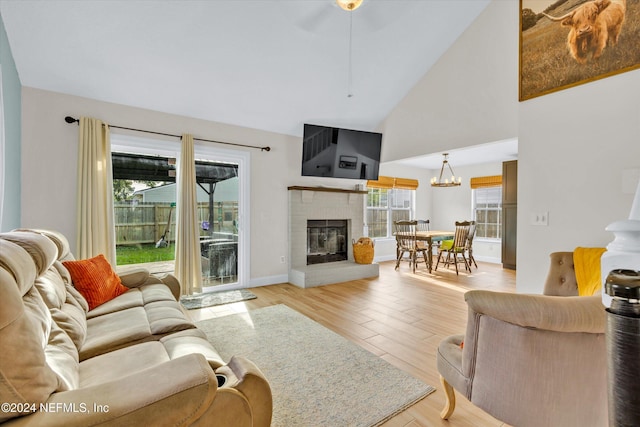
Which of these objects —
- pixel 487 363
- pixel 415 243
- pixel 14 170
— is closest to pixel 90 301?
pixel 14 170

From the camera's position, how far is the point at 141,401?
0.93 metres

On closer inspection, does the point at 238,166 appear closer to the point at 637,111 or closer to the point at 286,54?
the point at 286,54

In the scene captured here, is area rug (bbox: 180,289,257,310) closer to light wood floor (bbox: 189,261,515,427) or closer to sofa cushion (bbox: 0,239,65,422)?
light wood floor (bbox: 189,261,515,427)

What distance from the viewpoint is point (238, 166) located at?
14.9ft

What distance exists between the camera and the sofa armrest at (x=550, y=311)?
1.11 meters

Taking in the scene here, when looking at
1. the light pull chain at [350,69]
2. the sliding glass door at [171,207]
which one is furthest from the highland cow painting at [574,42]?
the sliding glass door at [171,207]

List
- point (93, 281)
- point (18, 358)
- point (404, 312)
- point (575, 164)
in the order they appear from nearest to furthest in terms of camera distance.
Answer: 1. point (18, 358)
2. point (93, 281)
3. point (575, 164)
4. point (404, 312)

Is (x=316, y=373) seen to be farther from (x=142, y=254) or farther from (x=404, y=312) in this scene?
(x=142, y=254)

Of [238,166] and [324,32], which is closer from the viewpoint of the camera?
[324,32]

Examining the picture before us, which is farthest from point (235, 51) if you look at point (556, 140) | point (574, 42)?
point (556, 140)

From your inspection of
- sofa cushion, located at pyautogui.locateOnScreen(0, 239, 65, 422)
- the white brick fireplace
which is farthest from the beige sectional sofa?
the white brick fireplace

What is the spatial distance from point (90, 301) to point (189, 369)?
180 cm

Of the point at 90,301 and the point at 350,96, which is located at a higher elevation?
the point at 350,96

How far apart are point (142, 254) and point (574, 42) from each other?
5.08 m
